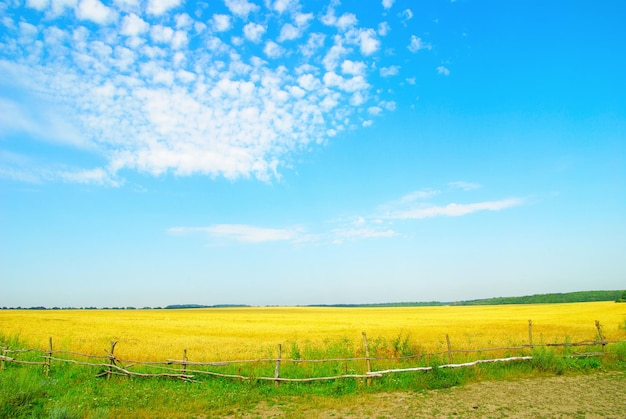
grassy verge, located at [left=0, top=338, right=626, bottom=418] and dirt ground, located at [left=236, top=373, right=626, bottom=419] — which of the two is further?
grassy verge, located at [left=0, top=338, right=626, bottom=418]

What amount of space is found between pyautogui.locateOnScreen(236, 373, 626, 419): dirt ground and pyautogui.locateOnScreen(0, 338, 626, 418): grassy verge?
0.55 meters

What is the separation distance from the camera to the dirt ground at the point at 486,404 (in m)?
8.88

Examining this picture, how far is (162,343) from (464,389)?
855 inches

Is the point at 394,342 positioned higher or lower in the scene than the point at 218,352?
higher

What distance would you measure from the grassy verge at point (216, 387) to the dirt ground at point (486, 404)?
55cm

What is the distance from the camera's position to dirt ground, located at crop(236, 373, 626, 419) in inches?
350

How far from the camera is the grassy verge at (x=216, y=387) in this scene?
952 cm

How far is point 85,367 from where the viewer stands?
1488 cm

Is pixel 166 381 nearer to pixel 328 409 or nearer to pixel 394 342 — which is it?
pixel 328 409

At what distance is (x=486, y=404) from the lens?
9.59 metres

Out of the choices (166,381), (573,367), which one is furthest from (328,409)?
(573,367)

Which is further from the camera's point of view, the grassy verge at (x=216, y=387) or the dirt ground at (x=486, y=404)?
the grassy verge at (x=216, y=387)

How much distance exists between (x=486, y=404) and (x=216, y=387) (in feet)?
25.4

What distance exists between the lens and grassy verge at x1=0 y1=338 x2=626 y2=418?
9.52 meters
